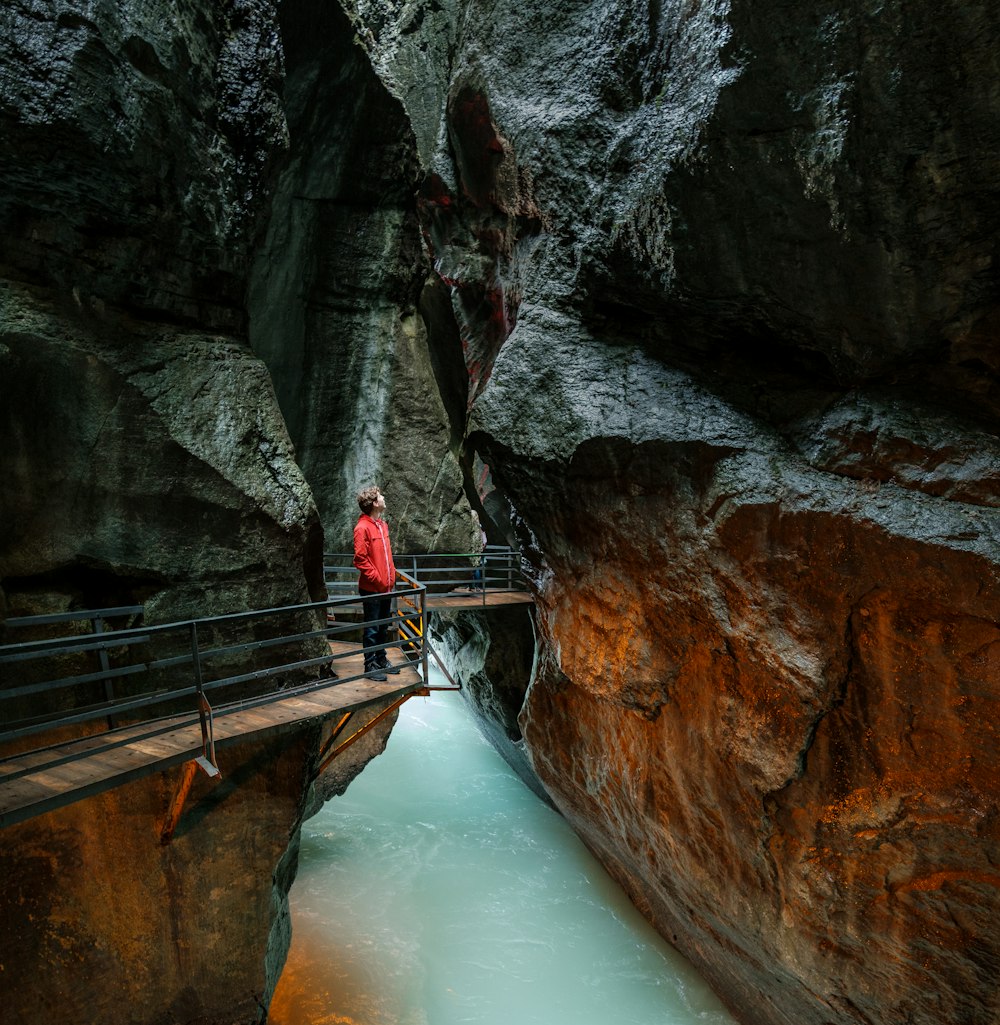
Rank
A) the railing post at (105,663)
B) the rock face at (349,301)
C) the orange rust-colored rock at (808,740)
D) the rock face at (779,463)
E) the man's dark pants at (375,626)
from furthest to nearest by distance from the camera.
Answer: the rock face at (349,301), the man's dark pants at (375,626), the railing post at (105,663), the rock face at (779,463), the orange rust-colored rock at (808,740)

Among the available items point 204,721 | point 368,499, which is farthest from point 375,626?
point 204,721

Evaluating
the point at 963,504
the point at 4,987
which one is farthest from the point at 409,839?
the point at 963,504

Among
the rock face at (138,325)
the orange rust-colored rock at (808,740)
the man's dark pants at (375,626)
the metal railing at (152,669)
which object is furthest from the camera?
the man's dark pants at (375,626)

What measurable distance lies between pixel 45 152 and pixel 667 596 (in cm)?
576

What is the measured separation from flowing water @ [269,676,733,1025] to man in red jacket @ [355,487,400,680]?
3.39 metres

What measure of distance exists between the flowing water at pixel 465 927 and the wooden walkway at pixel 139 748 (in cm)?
328

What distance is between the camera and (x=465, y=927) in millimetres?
7590

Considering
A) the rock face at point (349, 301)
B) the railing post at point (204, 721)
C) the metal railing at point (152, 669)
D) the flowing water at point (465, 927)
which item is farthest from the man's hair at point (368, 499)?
the flowing water at point (465, 927)

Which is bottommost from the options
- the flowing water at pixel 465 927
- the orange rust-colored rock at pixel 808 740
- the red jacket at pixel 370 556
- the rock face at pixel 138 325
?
the flowing water at pixel 465 927

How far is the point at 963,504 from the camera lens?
4250mm

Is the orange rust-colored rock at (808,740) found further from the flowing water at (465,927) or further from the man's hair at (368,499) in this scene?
the man's hair at (368,499)

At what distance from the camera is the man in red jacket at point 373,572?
577 centimetres

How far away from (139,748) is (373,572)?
2262 millimetres

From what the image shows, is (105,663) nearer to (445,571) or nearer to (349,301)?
(445,571)
